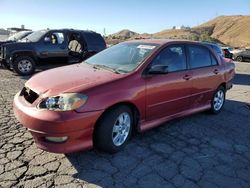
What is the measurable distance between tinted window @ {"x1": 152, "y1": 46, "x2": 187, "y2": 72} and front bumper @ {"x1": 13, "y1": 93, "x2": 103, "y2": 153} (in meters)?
1.65

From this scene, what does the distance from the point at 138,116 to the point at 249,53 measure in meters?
25.8

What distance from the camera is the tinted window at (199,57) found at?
233 inches

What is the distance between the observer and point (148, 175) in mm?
3914

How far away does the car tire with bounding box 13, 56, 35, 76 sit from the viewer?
36.1ft

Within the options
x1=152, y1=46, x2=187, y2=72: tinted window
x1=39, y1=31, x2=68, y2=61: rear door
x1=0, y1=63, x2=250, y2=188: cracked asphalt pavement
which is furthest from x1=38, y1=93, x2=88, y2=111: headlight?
x1=39, y1=31, x2=68, y2=61: rear door

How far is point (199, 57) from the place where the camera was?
620 centimetres

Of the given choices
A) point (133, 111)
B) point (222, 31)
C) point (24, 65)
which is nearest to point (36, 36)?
point (24, 65)

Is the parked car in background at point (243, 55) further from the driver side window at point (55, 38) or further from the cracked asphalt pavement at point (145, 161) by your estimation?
the cracked asphalt pavement at point (145, 161)

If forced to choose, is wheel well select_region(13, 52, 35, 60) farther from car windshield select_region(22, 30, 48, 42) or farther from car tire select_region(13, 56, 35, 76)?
car windshield select_region(22, 30, 48, 42)

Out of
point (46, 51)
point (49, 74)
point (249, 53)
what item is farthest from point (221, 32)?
point (49, 74)

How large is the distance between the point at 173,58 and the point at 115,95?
171 cm

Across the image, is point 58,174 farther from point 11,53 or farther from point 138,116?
point 11,53

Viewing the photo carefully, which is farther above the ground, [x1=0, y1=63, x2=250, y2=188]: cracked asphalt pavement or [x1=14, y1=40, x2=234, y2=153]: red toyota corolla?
[x1=14, y1=40, x2=234, y2=153]: red toyota corolla

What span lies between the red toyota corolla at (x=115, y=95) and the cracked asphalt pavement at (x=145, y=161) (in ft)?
0.87
